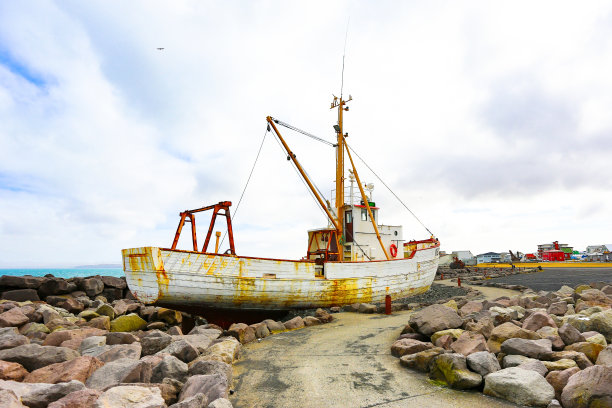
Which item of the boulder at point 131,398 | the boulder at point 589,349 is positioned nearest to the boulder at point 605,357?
the boulder at point 589,349

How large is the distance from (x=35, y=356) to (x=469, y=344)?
7304mm

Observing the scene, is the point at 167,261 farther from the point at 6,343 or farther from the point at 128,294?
the point at 128,294

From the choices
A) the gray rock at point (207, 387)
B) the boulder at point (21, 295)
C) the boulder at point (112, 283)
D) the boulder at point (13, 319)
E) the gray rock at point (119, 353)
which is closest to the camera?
the gray rock at point (207, 387)

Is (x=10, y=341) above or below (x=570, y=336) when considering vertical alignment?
below

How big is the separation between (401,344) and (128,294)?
64.0ft

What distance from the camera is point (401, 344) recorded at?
6.43 m

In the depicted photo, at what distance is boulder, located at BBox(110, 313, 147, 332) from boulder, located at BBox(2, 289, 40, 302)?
8.79 metres

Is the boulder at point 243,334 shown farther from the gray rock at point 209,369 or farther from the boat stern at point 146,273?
the boat stern at point 146,273

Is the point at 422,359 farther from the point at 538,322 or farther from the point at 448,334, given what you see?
the point at 538,322

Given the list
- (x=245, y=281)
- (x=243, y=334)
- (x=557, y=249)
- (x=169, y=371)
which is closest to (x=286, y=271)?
(x=245, y=281)

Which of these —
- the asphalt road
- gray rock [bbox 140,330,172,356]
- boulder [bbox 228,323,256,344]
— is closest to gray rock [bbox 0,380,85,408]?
gray rock [bbox 140,330,172,356]

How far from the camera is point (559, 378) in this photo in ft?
14.4

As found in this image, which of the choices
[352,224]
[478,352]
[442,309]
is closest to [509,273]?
[352,224]

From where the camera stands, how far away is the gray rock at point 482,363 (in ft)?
16.0
